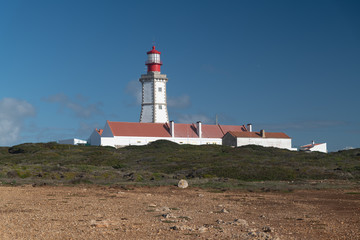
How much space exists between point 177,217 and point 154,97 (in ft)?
199

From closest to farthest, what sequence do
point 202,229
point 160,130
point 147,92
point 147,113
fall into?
1. point 202,229
2. point 160,130
3. point 147,92
4. point 147,113

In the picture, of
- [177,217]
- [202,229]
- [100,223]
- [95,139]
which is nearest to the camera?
[202,229]

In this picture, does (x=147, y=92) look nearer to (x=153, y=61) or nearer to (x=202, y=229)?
(x=153, y=61)

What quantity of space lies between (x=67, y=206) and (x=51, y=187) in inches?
411

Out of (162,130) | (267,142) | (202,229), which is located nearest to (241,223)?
(202,229)

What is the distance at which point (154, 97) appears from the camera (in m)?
74.9

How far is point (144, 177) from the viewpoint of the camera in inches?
1367

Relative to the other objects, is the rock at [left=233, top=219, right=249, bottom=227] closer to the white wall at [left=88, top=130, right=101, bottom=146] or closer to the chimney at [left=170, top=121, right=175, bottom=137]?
the white wall at [left=88, top=130, right=101, bottom=146]

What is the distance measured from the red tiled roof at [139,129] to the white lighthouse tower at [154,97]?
2531mm

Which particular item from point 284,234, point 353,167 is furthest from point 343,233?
point 353,167

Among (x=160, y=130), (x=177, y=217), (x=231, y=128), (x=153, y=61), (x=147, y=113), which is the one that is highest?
(x=153, y=61)

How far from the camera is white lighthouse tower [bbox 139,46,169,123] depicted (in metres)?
75.2

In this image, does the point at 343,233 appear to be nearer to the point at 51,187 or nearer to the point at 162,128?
the point at 51,187

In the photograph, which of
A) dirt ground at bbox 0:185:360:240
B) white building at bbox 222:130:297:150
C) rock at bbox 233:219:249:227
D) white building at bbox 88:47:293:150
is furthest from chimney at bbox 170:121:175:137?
rock at bbox 233:219:249:227
